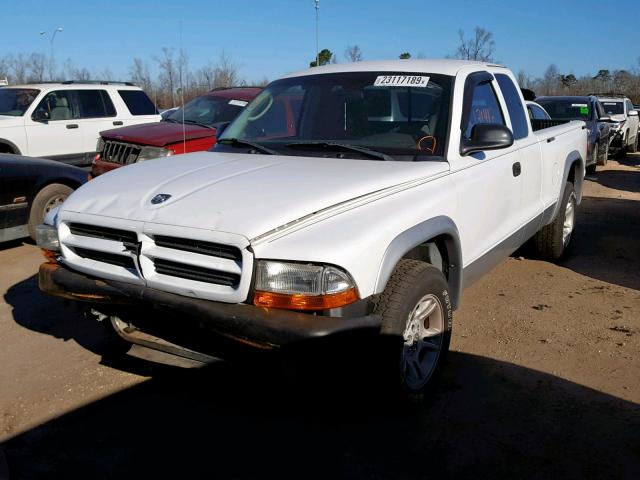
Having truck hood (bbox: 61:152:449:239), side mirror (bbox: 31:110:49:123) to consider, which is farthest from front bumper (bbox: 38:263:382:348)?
side mirror (bbox: 31:110:49:123)

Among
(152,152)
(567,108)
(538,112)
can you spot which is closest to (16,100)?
(152,152)

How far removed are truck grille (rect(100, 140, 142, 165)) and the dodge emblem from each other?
4572 millimetres

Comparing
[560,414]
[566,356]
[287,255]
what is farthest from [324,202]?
[566,356]

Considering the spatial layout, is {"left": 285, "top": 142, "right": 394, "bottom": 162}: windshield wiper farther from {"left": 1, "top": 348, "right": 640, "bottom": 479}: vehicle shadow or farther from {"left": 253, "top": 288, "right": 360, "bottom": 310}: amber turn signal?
{"left": 1, "top": 348, "right": 640, "bottom": 479}: vehicle shadow

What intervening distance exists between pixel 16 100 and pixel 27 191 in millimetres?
5269

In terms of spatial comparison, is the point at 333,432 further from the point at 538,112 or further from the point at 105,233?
the point at 538,112

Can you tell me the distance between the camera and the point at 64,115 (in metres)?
11.6

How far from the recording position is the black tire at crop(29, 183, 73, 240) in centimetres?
702

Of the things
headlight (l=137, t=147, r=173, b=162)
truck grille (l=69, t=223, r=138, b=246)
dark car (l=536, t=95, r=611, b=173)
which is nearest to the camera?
truck grille (l=69, t=223, r=138, b=246)

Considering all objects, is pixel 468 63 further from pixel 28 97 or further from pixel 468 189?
pixel 28 97

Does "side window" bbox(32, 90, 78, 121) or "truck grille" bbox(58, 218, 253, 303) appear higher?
"side window" bbox(32, 90, 78, 121)

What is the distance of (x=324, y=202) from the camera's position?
123 inches

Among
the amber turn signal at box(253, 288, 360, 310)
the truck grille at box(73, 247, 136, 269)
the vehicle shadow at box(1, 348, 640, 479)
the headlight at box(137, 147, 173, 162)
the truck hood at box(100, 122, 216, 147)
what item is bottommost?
the vehicle shadow at box(1, 348, 640, 479)

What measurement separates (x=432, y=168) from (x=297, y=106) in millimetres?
1470
